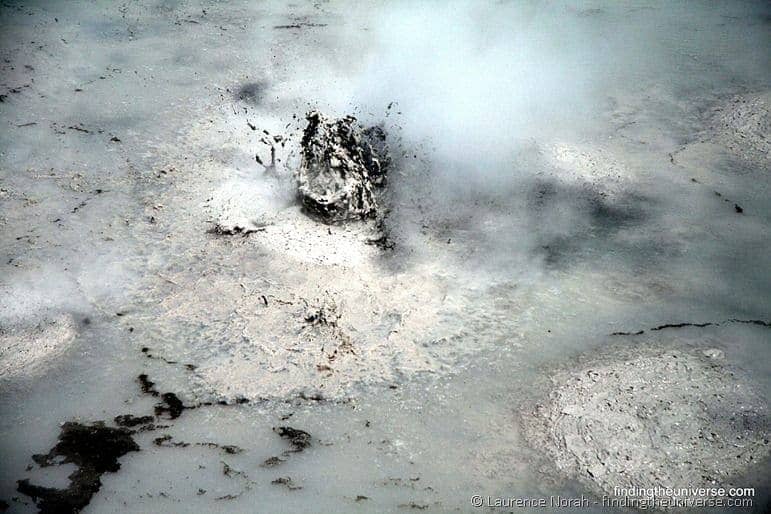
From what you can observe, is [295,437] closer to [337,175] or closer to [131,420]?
[131,420]

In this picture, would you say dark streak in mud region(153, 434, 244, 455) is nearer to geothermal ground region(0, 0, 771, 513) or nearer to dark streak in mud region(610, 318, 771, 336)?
geothermal ground region(0, 0, 771, 513)

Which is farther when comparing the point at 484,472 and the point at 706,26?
the point at 706,26

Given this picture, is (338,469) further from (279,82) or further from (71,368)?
(279,82)

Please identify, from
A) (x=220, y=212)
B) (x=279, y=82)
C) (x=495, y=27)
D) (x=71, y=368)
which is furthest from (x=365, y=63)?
(x=71, y=368)

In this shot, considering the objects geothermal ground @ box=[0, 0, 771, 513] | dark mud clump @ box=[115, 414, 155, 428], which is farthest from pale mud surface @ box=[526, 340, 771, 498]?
dark mud clump @ box=[115, 414, 155, 428]

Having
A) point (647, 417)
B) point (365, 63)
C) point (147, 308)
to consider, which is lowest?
point (647, 417)

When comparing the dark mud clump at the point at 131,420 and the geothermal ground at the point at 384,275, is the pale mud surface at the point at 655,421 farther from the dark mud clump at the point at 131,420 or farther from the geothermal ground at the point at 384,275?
the dark mud clump at the point at 131,420

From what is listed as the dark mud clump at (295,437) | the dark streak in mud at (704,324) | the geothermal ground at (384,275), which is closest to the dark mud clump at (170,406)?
the geothermal ground at (384,275)
